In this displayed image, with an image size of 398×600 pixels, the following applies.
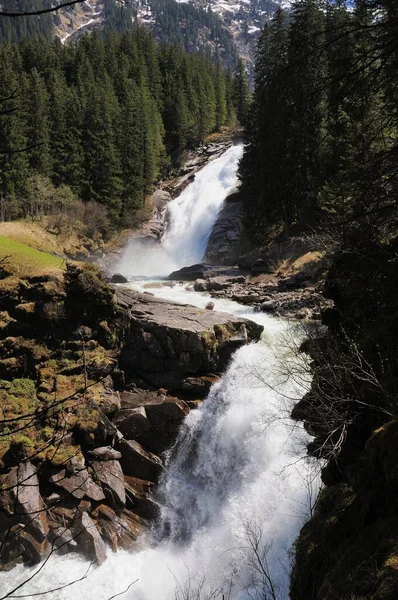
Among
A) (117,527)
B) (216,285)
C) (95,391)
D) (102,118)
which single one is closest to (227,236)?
(216,285)

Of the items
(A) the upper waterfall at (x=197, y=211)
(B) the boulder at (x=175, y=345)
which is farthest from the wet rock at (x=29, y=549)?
(A) the upper waterfall at (x=197, y=211)

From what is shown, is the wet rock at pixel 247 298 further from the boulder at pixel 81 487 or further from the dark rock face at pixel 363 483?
the dark rock face at pixel 363 483

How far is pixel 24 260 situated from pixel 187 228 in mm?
28260

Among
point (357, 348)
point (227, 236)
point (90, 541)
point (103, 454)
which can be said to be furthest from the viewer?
point (227, 236)

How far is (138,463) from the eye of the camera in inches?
503

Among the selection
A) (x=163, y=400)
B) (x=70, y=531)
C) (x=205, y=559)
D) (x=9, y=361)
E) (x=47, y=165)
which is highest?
(x=47, y=165)

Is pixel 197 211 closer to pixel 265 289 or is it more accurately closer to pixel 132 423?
pixel 265 289

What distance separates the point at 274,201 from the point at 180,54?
5332cm

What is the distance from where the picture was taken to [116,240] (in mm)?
41625

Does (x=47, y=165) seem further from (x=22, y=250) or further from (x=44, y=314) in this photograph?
(x=44, y=314)

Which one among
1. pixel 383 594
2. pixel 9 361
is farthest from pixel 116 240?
pixel 383 594

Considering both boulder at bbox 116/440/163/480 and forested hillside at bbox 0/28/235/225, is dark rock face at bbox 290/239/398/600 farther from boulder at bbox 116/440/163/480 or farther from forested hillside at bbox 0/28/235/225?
forested hillside at bbox 0/28/235/225

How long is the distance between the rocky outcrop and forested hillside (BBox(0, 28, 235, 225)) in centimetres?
1018

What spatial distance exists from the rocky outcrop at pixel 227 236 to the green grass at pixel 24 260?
65.7 feet
